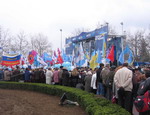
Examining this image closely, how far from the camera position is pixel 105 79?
10695 mm

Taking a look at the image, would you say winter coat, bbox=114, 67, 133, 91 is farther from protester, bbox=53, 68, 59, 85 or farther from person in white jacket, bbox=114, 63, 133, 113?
protester, bbox=53, 68, 59, 85

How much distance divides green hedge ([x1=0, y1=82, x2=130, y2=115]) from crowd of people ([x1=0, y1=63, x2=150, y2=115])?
2.42 ft

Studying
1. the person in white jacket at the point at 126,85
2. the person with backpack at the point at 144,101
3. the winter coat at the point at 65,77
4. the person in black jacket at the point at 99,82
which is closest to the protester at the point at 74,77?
the winter coat at the point at 65,77

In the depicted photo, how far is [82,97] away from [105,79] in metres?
1.65

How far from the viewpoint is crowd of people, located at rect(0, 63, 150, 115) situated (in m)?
7.86

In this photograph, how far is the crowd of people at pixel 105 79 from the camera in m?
7.86

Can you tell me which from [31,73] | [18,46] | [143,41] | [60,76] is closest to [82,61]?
[60,76]

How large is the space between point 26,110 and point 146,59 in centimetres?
4049

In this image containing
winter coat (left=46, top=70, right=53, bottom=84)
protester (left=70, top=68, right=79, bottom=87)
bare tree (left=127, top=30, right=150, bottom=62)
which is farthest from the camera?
bare tree (left=127, top=30, right=150, bottom=62)

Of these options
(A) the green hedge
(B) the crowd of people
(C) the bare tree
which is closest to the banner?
(B) the crowd of people

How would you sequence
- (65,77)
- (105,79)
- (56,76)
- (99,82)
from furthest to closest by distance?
(56,76) < (65,77) < (99,82) < (105,79)

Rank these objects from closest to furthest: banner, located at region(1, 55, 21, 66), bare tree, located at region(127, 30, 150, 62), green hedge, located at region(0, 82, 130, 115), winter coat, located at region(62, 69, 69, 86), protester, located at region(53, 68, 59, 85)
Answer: green hedge, located at region(0, 82, 130, 115)
winter coat, located at region(62, 69, 69, 86)
protester, located at region(53, 68, 59, 85)
banner, located at region(1, 55, 21, 66)
bare tree, located at region(127, 30, 150, 62)

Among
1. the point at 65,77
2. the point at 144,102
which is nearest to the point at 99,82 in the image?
the point at 65,77

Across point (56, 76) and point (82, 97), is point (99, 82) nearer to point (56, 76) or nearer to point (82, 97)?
point (82, 97)
